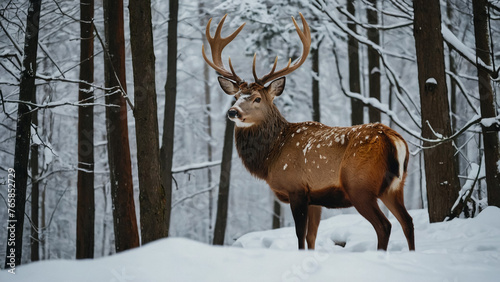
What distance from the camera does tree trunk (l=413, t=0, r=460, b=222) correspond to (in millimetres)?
6543

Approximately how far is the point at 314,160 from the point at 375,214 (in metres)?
0.99

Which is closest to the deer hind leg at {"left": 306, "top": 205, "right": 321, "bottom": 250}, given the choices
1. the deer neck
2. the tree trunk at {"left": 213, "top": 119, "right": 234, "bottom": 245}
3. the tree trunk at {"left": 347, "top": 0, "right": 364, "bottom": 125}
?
the deer neck

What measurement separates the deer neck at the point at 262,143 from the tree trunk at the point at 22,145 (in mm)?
2835

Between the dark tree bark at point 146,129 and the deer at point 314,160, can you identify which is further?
the dark tree bark at point 146,129

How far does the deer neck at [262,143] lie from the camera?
20.6ft

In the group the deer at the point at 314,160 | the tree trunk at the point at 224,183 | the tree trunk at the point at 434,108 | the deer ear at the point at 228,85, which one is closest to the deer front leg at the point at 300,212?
the deer at the point at 314,160

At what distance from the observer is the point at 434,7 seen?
6.75 meters

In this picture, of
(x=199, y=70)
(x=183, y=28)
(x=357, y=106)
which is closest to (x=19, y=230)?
Result: (x=357, y=106)

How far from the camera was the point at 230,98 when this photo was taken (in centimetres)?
1323

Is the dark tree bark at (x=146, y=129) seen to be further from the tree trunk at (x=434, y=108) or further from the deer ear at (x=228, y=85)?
the tree trunk at (x=434, y=108)

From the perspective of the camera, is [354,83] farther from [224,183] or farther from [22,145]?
[22,145]

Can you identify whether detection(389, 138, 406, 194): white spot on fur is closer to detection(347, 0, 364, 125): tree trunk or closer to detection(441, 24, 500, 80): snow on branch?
detection(441, 24, 500, 80): snow on branch

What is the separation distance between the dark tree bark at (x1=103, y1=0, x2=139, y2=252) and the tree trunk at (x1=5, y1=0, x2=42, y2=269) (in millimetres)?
990

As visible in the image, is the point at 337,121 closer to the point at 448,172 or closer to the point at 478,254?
the point at 448,172
